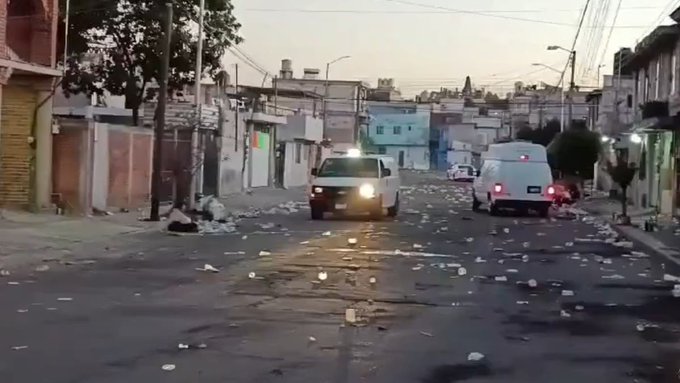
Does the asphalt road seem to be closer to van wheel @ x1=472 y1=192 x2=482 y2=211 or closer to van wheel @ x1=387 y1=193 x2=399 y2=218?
van wheel @ x1=387 y1=193 x2=399 y2=218

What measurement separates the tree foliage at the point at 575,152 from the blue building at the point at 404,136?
69.0 m

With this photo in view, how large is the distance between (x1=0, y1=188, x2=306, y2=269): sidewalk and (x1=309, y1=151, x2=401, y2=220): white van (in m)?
4.86

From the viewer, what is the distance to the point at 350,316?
1220 centimetres

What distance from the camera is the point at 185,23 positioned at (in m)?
40.1

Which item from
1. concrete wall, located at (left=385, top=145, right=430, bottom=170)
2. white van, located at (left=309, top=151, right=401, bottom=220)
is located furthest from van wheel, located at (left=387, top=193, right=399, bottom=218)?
concrete wall, located at (left=385, top=145, right=430, bottom=170)

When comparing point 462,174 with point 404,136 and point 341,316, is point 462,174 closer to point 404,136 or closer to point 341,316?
point 404,136

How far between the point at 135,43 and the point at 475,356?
32.2 metres

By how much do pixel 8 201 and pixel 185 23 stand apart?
42.0 ft

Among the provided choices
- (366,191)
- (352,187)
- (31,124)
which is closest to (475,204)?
(366,191)

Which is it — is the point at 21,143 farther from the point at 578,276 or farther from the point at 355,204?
the point at 578,276

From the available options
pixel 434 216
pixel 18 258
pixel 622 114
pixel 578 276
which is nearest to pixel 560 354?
pixel 578 276

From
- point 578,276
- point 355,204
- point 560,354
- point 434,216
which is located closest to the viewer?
point 560,354

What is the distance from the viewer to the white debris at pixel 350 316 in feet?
39.0

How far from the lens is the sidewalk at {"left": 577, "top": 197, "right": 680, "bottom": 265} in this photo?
23594mm
